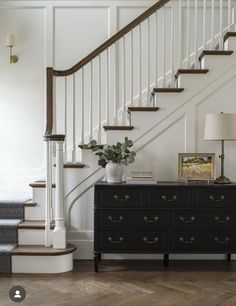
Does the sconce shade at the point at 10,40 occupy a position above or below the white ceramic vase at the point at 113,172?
above

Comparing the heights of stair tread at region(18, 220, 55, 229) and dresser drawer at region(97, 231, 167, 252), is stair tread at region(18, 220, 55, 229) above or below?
above

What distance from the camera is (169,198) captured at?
3.83 metres

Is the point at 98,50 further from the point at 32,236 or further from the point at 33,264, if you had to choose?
the point at 33,264

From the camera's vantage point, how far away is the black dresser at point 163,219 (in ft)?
12.5

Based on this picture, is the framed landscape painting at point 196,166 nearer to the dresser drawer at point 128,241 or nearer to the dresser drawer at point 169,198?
the dresser drawer at point 169,198

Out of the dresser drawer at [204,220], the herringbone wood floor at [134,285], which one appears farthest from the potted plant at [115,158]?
the herringbone wood floor at [134,285]

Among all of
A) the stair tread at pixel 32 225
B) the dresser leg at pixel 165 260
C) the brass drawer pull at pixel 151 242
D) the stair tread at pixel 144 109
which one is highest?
the stair tread at pixel 144 109

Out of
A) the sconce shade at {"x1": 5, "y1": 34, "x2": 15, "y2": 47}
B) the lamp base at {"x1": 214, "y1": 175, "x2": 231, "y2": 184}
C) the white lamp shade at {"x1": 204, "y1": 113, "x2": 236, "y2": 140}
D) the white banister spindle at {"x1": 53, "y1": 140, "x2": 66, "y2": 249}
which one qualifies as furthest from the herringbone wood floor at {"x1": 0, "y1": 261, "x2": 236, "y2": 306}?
the sconce shade at {"x1": 5, "y1": 34, "x2": 15, "y2": 47}

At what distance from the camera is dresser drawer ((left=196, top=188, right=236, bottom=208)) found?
150 inches

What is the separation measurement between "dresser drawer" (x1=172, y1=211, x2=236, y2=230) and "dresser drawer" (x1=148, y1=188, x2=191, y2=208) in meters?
0.09

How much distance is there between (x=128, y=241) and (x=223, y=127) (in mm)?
1380

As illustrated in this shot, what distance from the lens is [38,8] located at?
5324mm

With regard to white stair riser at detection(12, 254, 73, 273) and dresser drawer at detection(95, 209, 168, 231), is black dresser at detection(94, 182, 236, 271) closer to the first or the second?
dresser drawer at detection(95, 209, 168, 231)

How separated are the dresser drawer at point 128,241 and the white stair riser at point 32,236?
594 millimetres
